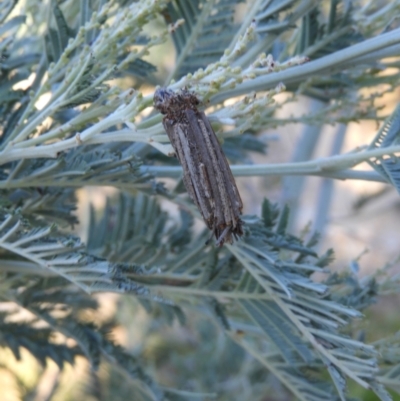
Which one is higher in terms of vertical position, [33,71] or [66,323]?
[33,71]

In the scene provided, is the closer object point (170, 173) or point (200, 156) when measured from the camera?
point (200, 156)

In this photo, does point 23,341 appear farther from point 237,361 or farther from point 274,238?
point 237,361

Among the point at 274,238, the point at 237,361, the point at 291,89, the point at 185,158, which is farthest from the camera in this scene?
the point at 237,361

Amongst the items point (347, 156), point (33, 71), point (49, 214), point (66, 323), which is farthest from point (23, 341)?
point (347, 156)
